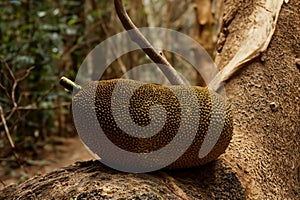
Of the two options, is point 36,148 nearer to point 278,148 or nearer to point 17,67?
point 17,67

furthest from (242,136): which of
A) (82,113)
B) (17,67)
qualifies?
(17,67)

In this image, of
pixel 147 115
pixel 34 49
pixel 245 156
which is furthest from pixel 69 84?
pixel 34 49

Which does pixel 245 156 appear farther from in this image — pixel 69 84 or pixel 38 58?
pixel 38 58

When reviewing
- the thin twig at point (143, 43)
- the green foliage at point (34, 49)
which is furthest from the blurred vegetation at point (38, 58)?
the thin twig at point (143, 43)

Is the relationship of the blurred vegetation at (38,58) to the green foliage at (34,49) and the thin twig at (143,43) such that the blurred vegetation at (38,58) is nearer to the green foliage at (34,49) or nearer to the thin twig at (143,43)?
the green foliage at (34,49)

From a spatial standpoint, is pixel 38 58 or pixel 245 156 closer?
pixel 245 156

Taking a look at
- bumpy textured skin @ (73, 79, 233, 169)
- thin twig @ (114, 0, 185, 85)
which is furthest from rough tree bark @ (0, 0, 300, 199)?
thin twig @ (114, 0, 185, 85)

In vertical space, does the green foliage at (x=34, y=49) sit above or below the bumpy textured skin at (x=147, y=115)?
below
